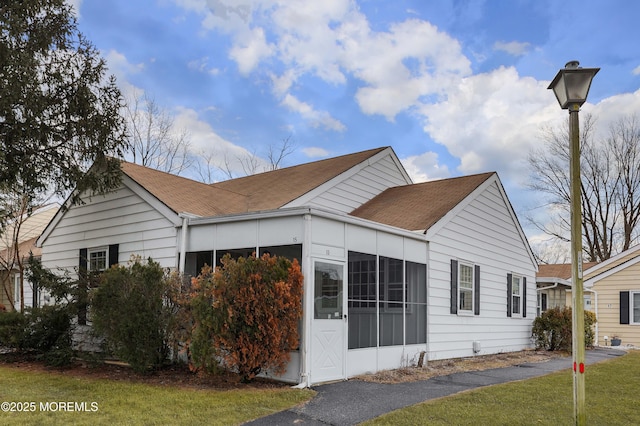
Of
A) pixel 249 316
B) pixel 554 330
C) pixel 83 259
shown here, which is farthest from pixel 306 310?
pixel 554 330

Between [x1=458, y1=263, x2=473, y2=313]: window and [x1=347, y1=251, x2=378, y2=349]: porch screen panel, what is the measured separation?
399cm

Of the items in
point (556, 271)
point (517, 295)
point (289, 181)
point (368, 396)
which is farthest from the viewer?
point (556, 271)

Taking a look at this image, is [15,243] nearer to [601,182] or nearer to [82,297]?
[82,297]

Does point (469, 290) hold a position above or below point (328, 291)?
below

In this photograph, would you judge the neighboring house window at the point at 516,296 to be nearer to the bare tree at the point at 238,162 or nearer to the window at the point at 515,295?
the window at the point at 515,295

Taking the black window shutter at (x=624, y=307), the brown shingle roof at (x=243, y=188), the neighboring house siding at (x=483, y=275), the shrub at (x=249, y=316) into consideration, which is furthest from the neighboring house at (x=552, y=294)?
the shrub at (x=249, y=316)

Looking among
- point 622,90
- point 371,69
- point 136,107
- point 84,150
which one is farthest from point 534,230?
point 84,150

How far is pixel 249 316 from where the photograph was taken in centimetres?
866

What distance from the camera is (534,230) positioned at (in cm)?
3488

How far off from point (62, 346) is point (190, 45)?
1071 cm

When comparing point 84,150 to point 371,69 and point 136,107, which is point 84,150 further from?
point 136,107

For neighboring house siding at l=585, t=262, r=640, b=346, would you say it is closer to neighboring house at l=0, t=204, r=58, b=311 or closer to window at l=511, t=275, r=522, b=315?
window at l=511, t=275, r=522, b=315

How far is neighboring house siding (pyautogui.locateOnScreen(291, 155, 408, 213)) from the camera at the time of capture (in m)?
13.6

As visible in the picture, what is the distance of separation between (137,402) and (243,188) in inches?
378
